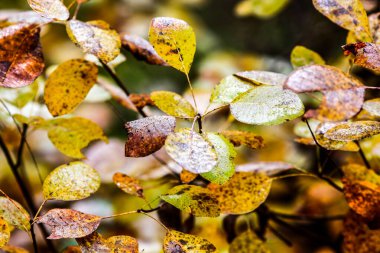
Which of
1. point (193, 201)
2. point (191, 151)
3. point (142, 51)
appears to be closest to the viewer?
point (191, 151)

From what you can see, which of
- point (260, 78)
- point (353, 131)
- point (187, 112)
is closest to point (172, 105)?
point (187, 112)

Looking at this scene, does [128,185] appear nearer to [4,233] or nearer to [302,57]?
[4,233]

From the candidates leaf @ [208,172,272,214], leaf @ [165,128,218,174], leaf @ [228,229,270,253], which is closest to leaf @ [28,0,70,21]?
leaf @ [165,128,218,174]

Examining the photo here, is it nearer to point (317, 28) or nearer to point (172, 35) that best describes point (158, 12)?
point (317, 28)

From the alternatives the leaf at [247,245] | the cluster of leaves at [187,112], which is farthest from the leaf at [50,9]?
the leaf at [247,245]

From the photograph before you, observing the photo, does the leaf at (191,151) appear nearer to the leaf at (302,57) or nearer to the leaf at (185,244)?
the leaf at (185,244)

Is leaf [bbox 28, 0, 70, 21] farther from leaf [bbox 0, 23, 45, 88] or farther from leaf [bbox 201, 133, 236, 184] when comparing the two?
leaf [bbox 201, 133, 236, 184]
